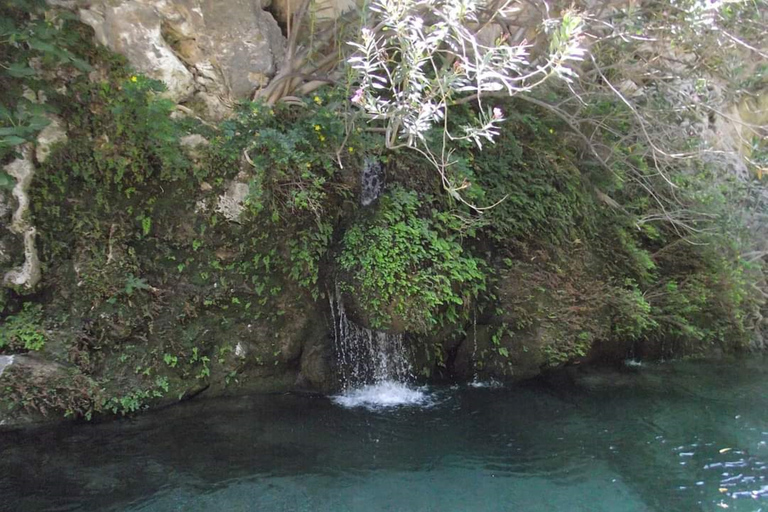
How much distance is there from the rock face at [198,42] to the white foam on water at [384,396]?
361cm

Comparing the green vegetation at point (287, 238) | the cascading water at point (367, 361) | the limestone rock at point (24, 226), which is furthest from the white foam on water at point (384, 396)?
the limestone rock at point (24, 226)

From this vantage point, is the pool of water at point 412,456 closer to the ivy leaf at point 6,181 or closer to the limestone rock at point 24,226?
the limestone rock at point 24,226

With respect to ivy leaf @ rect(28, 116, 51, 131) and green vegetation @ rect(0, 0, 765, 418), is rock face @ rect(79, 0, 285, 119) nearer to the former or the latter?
green vegetation @ rect(0, 0, 765, 418)

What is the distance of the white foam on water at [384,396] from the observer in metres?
5.88

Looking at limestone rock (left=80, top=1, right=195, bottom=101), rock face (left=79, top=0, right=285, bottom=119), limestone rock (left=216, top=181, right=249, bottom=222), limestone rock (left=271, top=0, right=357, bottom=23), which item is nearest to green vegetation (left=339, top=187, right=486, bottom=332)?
limestone rock (left=216, top=181, right=249, bottom=222)

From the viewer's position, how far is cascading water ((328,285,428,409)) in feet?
20.3

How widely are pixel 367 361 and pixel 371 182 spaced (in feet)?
7.48

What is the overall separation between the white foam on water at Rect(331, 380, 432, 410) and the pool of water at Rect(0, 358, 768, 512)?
60 millimetres

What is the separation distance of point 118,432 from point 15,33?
12.5 ft

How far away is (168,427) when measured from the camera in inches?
200

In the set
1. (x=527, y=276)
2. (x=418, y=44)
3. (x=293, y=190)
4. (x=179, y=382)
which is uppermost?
(x=418, y=44)

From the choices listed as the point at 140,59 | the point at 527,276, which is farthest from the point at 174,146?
the point at 527,276

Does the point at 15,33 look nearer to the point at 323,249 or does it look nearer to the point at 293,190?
the point at 293,190

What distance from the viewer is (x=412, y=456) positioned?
4.70 meters
